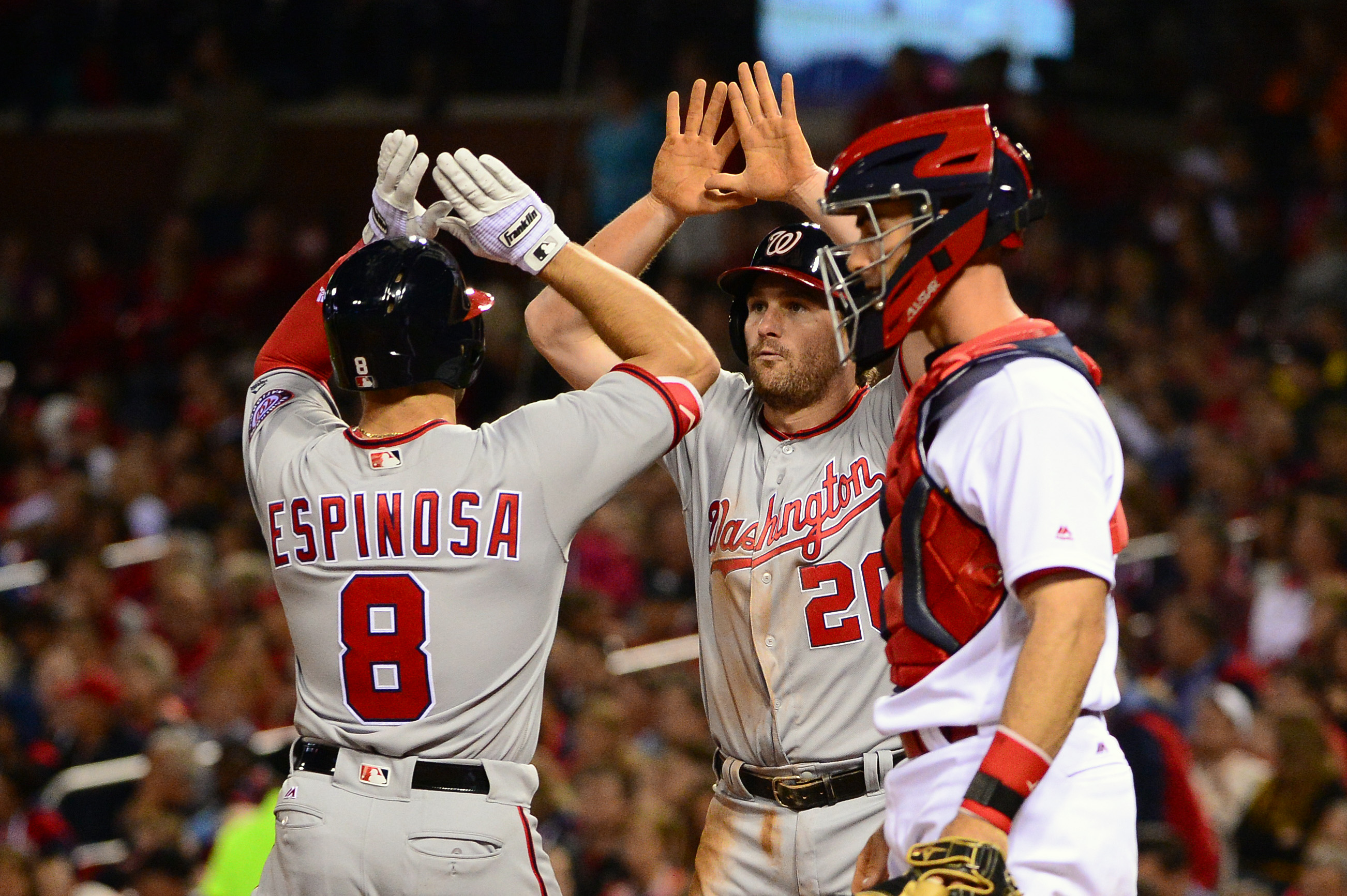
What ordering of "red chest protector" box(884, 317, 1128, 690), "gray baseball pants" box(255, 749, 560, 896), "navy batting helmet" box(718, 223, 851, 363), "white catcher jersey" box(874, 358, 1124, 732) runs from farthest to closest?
1. "navy batting helmet" box(718, 223, 851, 363)
2. "gray baseball pants" box(255, 749, 560, 896)
3. "red chest protector" box(884, 317, 1128, 690)
4. "white catcher jersey" box(874, 358, 1124, 732)

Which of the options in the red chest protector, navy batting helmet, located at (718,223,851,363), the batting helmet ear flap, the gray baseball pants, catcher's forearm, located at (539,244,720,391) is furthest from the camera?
the batting helmet ear flap

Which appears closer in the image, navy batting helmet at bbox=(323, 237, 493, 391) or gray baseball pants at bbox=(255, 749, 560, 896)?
gray baseball pants at bbox=(255, 749, 560, 896)

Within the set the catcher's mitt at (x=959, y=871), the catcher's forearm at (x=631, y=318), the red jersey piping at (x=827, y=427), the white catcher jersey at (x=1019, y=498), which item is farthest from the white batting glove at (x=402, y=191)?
the catcher's mitt at (x=959, y=871)

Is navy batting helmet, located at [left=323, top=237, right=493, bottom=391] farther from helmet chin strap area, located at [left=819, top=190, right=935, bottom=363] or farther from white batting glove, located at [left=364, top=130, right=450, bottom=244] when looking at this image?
helmet chin strap area, located at [left=819, top=190, right=935, bottom=363]

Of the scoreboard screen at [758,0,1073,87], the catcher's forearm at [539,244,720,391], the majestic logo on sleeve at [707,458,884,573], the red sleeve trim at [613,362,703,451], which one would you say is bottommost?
the majestic logo on sleeve at [707,458,884,573]

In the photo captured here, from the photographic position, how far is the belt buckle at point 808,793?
3467 mm

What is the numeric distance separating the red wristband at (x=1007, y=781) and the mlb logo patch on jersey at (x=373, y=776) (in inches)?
48.6

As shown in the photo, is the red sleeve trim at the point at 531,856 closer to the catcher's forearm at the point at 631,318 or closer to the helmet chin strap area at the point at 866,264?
the catcher's forearm at the point at 631,318

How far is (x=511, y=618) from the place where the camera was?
10.1 feet

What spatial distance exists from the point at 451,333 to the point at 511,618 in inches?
22.5

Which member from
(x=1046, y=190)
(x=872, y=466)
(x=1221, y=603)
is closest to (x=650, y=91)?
(x=1046, y=190)

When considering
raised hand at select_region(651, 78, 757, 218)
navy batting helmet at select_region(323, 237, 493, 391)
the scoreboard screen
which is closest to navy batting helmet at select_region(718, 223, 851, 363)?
raised hand at select_region(651, 78, 757, 218)

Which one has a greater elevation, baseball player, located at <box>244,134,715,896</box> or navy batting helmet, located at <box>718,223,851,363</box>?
navy batting helmet, located at <box>718,223,851,363</box>

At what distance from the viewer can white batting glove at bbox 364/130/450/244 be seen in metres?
3.47
